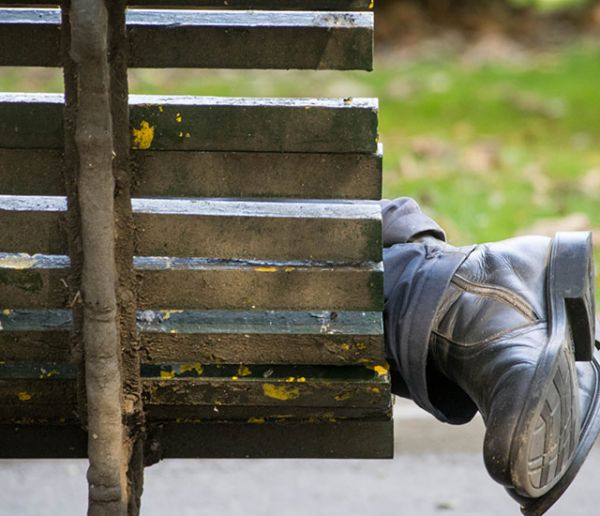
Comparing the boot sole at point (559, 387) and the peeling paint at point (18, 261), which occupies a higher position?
the peeling paint at point (18, 261)

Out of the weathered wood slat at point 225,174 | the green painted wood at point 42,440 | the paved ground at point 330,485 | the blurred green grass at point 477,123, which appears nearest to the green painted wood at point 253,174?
the weathered wood slat at point 225,174

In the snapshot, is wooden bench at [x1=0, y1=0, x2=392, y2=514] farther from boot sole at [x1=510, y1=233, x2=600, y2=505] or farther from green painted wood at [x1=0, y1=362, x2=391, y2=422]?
boot sole at [x1=510, y1=233, x2=600, y2=505]

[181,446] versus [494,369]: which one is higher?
[494,369]

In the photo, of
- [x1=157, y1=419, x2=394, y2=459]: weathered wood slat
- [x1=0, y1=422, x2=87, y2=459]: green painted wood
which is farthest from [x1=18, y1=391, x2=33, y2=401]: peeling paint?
[x1=157, y1=419, x2=394, y2=459]: weathered wood slat

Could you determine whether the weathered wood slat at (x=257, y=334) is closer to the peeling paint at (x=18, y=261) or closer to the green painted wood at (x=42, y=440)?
the peeling paint at (x=18, y=261)

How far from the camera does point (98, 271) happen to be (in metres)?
1.65

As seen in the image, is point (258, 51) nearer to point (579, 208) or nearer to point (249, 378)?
point (249, 378)

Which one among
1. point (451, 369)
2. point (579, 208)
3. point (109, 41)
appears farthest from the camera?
point (579, 208)

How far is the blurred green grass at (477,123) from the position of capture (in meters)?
5.02

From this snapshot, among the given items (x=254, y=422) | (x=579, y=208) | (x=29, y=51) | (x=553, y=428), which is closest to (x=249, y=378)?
(x=254, y=422)

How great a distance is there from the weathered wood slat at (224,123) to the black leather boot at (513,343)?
31 centimetres

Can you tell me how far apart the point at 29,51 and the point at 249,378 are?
0.54 metres

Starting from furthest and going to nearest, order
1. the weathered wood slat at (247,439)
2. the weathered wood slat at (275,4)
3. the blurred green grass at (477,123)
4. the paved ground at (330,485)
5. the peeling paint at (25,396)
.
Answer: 1. the blurred green grass at (477,123)
2. the paved ground at (330,485)
3. the weathered wood slat at (247,439)
4. the peeling paint at (25,396)
5. the weathered wood slat at (275,4)

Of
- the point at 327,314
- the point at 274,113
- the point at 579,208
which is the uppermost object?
the point at 274,113
